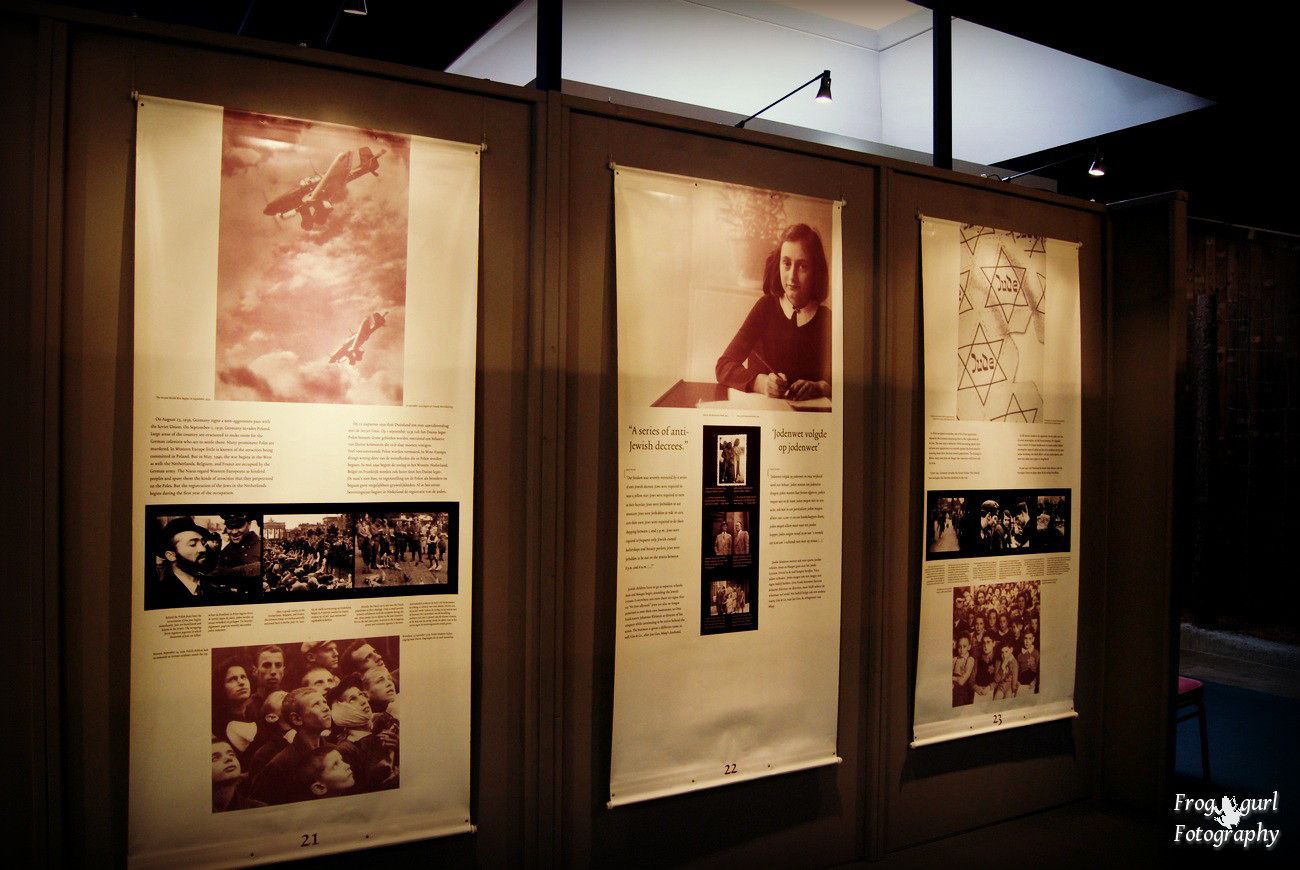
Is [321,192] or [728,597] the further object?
[728,597]

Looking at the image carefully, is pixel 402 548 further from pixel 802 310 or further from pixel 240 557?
pixel 802 310

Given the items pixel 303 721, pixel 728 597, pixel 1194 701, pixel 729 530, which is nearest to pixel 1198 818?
pixel 1194 701

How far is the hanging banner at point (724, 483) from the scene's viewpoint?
2.66 m

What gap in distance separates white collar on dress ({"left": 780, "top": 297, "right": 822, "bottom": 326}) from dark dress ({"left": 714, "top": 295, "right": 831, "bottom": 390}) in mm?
13

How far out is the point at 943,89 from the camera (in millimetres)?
3566

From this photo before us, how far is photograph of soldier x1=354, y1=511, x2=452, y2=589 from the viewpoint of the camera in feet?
7.64

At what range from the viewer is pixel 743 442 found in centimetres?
280

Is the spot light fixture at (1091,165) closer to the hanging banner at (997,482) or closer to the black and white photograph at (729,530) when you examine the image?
the hanging banner at (997,482)

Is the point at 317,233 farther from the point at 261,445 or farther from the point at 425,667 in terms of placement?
the point at 425,667

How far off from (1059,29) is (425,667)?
3.29 metres

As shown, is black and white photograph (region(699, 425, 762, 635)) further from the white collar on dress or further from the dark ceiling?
the dark ceiling

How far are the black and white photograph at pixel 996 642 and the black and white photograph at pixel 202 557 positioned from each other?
2515 mm

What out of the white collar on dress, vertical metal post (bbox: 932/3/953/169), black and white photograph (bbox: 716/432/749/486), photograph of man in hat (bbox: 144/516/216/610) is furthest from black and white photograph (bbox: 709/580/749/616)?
vertical metal post (bbox: 932/3/953/169)

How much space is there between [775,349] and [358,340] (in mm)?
1359
